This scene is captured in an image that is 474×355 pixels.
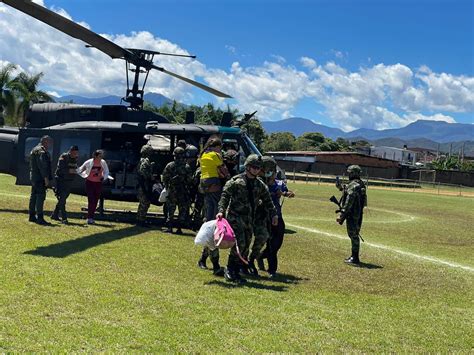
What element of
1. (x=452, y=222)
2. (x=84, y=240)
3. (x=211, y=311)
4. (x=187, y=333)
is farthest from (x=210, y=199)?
(x=452, y=222)

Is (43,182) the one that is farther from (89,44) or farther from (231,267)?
(231,267)

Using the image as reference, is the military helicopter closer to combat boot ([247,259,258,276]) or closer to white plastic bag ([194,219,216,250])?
combat boot ([247,259,258,276])

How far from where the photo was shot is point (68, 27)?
10.0 metres

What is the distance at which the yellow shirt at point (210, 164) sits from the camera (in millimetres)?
9359

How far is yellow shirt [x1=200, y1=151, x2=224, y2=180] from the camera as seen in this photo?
9359 millimetres

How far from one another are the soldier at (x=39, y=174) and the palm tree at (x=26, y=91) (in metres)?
37.7

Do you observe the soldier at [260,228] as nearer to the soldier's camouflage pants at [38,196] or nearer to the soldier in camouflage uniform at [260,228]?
the soldier in camouflage uniform at [260,228]

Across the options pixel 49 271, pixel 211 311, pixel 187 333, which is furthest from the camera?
pixel 49 271

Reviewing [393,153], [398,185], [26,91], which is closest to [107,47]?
[26,91]

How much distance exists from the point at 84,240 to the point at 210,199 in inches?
103

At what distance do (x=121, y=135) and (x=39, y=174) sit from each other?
290 centimetres

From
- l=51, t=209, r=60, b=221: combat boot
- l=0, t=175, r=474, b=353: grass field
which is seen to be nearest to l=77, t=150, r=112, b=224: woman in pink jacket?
l=0, t=175, r=474, b=353: grass field

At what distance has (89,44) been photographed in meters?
11.4

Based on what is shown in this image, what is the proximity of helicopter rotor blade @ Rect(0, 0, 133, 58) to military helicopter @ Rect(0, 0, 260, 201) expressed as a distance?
6 cm
